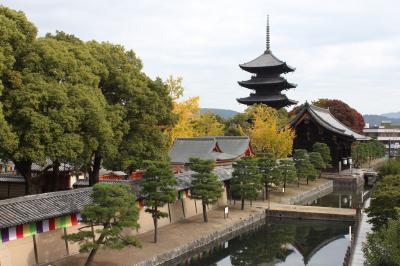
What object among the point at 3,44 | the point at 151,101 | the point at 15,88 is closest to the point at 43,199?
the point at 15,88

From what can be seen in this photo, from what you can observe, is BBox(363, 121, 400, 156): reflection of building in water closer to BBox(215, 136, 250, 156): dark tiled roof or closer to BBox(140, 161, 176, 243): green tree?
BBox(215, 136, 250, 156): dark tiled roof

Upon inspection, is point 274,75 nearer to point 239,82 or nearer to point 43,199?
point 239,82

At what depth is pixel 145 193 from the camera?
27125 mm

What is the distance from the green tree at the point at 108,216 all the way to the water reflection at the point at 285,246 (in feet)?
21.0

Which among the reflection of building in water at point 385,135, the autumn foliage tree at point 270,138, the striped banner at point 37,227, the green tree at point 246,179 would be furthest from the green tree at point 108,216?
the reflection of building in water at point 385,135

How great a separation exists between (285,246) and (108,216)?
52.0ft

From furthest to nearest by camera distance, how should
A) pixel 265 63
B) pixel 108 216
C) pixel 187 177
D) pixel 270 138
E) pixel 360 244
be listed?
pixel 265 63
pixel 270 138
pixel 187 177
pixel 360 244
pixel 108 216

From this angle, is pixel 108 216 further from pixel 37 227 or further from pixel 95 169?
pixel 95 169

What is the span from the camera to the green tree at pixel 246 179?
37875 millimetres

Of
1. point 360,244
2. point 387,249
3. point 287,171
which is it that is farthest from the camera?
point 287,171

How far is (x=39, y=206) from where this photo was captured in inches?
901

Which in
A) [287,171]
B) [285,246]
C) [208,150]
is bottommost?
[285,246]

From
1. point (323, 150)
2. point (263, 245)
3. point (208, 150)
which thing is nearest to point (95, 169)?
point (263, 245)

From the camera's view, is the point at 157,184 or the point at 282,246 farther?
the point at 282,246
